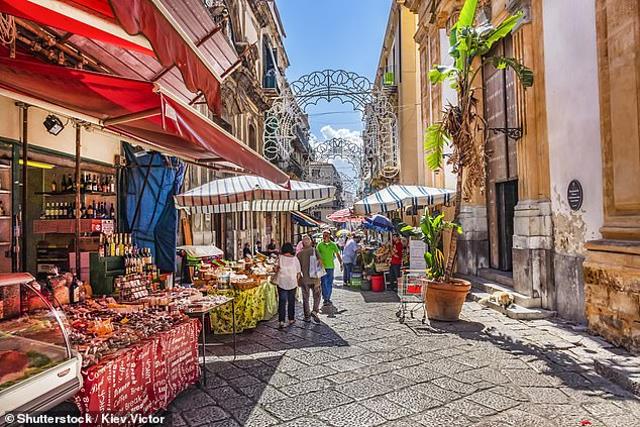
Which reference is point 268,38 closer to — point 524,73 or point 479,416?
point 524,73

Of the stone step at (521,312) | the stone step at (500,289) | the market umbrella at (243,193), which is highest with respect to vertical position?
the market umbrella at (243,193)

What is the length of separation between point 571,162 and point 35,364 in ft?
25.6

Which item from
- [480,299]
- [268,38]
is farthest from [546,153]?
[268,38]

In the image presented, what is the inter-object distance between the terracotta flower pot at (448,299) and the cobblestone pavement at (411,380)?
13.8 inches

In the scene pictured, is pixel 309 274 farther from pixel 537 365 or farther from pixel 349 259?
pixel 349 259

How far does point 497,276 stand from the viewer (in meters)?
10.2

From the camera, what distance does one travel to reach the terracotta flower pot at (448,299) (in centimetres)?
793

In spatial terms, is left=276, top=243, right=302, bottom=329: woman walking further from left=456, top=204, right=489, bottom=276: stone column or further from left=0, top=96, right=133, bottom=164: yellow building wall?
left=456, top=204, right=489, bottom=276: stone column

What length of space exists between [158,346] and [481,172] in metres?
7.15

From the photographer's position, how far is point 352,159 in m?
30.3

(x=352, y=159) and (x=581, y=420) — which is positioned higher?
(x=352, y=159)

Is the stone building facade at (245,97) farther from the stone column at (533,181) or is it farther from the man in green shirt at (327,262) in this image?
the stone column at (533,181)

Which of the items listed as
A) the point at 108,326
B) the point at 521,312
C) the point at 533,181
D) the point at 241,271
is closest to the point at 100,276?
the point at 108,326

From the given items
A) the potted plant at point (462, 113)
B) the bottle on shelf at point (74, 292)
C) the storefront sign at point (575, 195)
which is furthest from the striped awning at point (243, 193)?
the storefront sign at point (575, 195)
